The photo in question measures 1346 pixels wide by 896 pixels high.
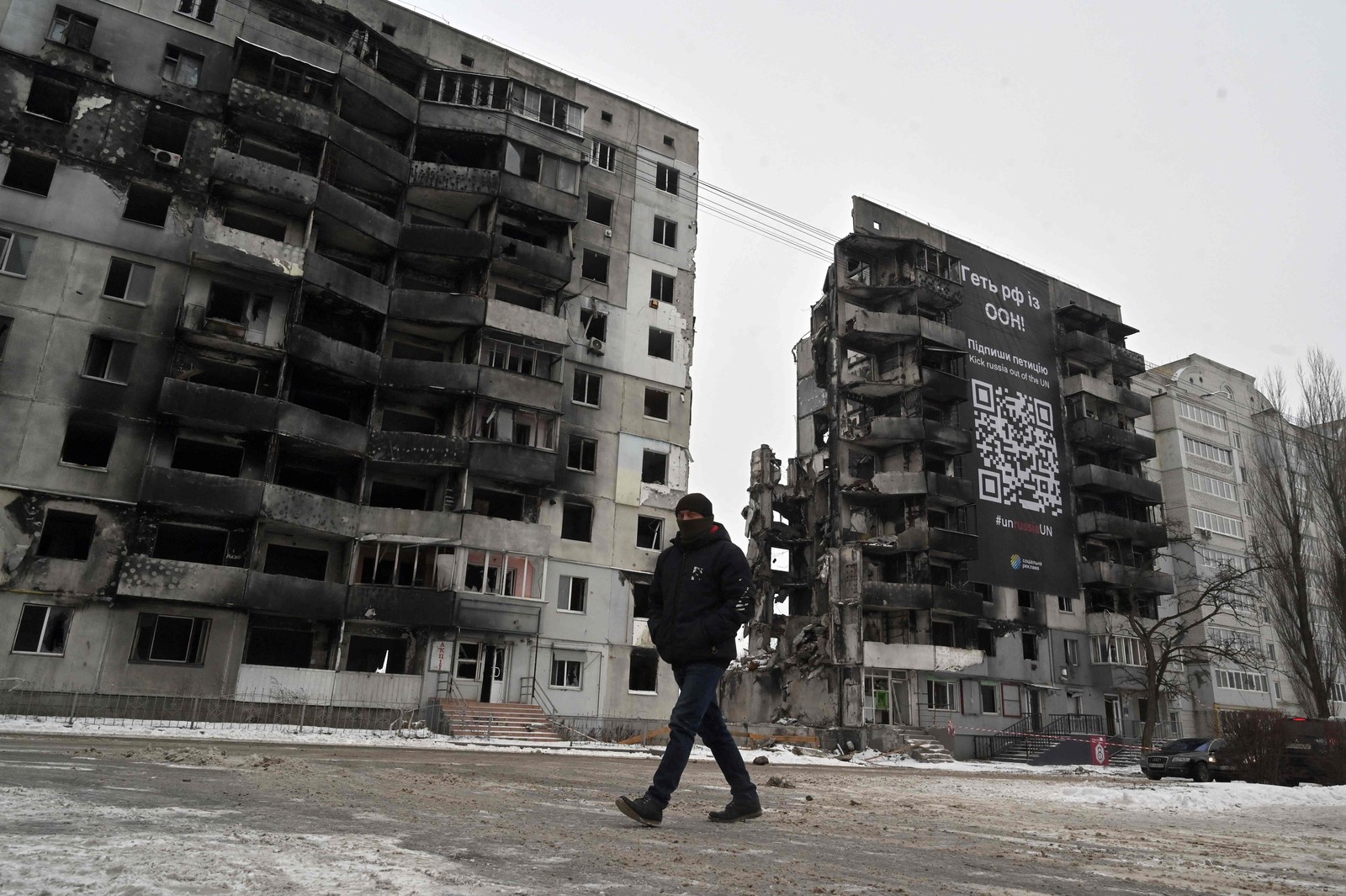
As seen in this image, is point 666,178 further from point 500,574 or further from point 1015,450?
point 1015,450

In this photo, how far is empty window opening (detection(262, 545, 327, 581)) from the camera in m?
34.4

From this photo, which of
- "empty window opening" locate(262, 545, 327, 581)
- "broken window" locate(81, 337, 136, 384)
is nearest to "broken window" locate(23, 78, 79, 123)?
"broken window" locate(81, 337, 136, 384)

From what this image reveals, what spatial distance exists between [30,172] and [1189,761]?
45.1 meters

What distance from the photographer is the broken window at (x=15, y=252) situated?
1240 inches

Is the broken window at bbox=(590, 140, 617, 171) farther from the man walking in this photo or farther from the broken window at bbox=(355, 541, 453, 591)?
the man walking

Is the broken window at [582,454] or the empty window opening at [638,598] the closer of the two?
the empty window opening at [638,598]

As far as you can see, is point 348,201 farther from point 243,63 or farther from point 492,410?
point 492,410

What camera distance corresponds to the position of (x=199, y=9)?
36875mm

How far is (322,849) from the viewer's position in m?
4.13

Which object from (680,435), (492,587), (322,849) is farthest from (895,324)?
(322,849)

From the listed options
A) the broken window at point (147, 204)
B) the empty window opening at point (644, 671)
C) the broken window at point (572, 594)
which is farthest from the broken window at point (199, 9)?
the empty window opening at point (644, 671)

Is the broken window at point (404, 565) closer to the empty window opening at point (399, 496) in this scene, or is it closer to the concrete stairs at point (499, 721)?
the empty window opening at point (399, 496)

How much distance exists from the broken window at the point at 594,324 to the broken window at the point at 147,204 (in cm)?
1775

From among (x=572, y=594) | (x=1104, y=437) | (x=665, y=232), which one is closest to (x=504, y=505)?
(x=572, y=594)
